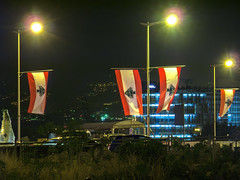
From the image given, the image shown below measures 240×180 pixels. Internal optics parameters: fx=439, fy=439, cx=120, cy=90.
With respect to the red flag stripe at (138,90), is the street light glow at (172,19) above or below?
above

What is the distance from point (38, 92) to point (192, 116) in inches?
4965

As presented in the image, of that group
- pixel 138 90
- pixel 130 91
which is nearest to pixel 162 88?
pixel 138 90

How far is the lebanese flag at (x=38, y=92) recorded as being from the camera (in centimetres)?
2392

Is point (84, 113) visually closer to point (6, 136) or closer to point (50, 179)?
point (6, 136)

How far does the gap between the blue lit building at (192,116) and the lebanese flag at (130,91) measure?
371ft

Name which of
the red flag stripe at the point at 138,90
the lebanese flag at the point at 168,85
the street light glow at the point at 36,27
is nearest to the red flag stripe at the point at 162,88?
the lebanese flag at the point at 168,85

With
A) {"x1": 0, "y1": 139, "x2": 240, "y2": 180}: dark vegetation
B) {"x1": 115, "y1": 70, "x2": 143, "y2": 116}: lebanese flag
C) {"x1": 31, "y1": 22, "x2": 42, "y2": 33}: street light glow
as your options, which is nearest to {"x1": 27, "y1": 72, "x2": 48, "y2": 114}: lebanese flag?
{"x1": 31, "y1": 22, "x2": 42, "y2": 33}: street light glow

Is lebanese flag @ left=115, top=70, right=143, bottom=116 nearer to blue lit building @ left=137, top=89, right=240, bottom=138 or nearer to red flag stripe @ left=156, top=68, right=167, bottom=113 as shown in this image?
red flag stripe @ left=156, top=68, right=167, bottom=113

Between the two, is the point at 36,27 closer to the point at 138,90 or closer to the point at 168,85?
the point at 138,90

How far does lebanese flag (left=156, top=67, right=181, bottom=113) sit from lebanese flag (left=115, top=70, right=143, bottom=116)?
1.21 m

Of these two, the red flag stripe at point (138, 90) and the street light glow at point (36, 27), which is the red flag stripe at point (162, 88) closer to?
the red flag stripe at point (138, 90)

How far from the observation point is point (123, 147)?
1419 cm

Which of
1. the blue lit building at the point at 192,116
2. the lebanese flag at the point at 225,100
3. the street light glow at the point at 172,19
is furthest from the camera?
the blue lit building at the point at 192,116

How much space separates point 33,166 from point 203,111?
141 meters
